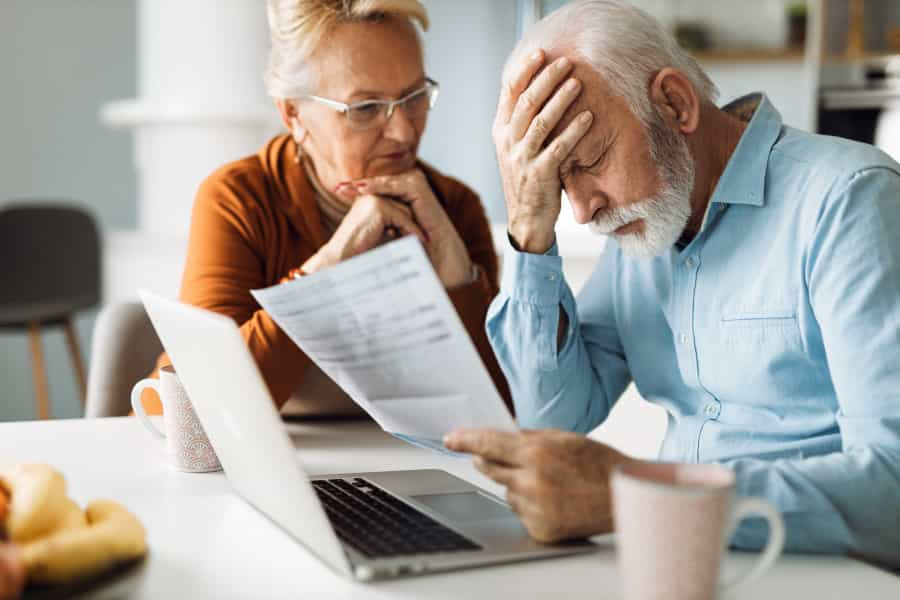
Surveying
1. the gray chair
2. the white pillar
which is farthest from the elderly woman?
the gray chair

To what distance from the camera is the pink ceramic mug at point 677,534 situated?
0.64 m

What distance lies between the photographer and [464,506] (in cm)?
100

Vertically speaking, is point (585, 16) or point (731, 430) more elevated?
point (585, 16)

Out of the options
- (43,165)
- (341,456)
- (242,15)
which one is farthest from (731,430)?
(43,165)

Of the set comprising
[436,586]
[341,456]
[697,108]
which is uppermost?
[697,108]

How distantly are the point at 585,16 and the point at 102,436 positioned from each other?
2.42 ft

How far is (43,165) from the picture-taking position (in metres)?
4.47

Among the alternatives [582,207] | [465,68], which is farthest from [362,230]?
[465,68]

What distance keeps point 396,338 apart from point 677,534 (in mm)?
322

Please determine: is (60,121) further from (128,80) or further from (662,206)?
(662,206)

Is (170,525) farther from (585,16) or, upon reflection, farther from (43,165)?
(43,165)

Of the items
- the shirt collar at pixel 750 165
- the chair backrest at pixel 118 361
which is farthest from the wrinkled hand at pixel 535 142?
the chair backrest at pixel 118 361

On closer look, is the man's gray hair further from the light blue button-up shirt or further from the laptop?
the laptop

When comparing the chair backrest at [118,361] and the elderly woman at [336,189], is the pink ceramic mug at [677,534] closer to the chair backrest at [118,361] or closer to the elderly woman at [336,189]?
the elderly woman at [336,189]
